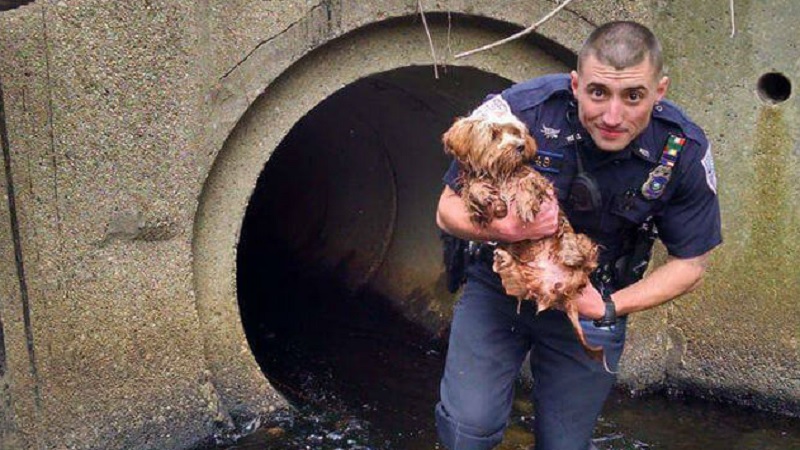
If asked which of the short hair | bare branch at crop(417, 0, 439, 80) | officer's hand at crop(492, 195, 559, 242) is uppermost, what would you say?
bare branch at crop(417, 0, 439, 80)

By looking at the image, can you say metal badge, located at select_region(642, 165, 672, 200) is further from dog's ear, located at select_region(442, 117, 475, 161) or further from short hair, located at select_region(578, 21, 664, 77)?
dog's ear, located at select_region(442, 117, 475, 161)

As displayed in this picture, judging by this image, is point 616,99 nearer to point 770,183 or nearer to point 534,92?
point 534,92

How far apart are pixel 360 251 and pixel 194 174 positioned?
3.12 meters

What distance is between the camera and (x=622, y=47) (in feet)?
9.59

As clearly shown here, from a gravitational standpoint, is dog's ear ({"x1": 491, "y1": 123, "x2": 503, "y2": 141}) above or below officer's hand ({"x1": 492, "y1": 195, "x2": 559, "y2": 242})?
above

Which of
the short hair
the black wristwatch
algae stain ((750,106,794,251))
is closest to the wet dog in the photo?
the black wristwatch

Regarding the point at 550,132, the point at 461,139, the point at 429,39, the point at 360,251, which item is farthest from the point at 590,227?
the point at 360,251

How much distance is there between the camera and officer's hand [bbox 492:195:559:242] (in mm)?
2857

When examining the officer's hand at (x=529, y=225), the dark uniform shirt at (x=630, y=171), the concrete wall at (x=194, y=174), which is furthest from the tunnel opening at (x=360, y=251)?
the officer's hand at (x=529, y=225)

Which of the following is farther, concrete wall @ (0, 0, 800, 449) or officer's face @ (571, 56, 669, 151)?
concrete wall @ (0, 0, 800, 449)

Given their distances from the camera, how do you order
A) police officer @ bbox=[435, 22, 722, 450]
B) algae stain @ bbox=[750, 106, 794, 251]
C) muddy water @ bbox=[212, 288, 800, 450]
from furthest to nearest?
algae stain @ bbox=[750, 106, 794, 251], muddy water @ bbox=[212, 288, 800, 450], police officer @ bbox=[435, 22, 722, 450]

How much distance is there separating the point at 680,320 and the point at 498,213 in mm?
2627

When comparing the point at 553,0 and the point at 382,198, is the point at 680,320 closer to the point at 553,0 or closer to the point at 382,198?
the point at 553,0

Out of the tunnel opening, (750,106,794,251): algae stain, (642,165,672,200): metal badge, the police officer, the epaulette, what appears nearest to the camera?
the police officer
